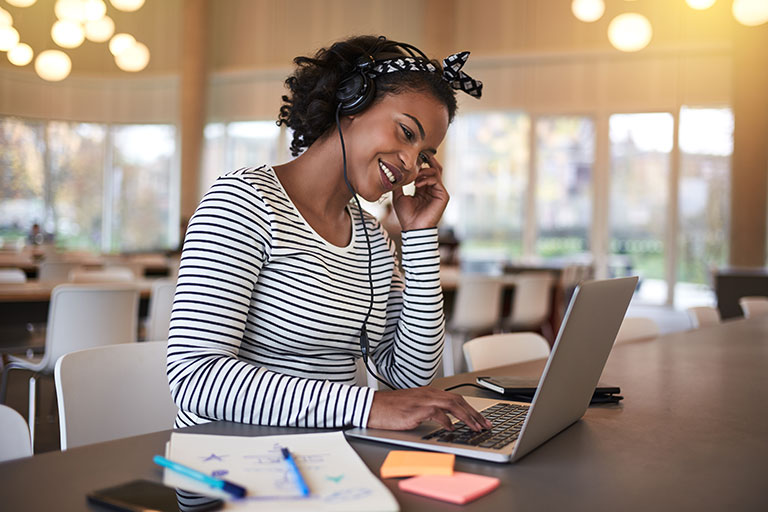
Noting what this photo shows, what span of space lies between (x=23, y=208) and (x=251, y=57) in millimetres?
3823

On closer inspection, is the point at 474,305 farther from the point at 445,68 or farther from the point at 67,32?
the point at 67,32

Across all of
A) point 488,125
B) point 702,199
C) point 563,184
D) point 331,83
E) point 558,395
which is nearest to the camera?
point 558,395

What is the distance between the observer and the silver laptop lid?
2.99 ft

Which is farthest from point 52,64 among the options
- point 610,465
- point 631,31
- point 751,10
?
point 610,465

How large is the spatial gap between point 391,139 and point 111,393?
2.37ft

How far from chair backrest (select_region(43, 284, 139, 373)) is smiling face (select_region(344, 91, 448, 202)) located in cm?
209

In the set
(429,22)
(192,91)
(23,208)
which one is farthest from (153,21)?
(429,22)

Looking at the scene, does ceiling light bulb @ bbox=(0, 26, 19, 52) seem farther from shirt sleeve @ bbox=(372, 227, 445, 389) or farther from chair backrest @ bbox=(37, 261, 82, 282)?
shirt sleeve @ bbox=(372, 227, 445, 389)

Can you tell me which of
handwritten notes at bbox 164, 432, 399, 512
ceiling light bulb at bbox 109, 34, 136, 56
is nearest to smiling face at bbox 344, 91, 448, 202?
handwritten notes at bbox 164, 432, 399, 512

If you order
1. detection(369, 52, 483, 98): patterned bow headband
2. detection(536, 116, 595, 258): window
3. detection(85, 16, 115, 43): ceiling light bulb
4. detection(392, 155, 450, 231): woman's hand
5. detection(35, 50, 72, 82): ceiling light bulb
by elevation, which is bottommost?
detection(392, 155, 450, 231): woman's hand

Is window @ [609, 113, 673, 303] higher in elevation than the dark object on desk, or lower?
higher

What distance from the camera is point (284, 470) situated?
83 cm

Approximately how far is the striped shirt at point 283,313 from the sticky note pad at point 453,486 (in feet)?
0.73

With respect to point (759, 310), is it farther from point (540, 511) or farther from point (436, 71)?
point (540, 511)
